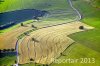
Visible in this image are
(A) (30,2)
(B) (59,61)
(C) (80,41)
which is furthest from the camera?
(A) (30,2)

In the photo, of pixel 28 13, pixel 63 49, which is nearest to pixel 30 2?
pixel 28 13

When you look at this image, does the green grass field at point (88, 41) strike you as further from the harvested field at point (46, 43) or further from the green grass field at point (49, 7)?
the green grass field at point (49, 7)

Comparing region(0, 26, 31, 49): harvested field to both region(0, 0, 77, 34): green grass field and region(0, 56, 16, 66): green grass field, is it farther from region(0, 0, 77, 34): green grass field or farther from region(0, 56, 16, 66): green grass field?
region(0, 0, 77, 34): green grass field

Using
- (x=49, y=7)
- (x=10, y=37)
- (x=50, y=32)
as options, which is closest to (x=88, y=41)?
(x=50, y=32)

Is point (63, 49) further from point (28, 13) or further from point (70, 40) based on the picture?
point (28, 13)

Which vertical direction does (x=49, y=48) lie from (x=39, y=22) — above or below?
below

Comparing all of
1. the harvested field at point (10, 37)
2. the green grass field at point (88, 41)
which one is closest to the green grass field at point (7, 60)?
the harvested field at point (10, 37)

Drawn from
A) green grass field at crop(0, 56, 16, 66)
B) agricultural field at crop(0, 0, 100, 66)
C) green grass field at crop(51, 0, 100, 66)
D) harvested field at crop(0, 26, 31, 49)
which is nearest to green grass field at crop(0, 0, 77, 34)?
agricultural field at crop(0, 0, 100, 66)

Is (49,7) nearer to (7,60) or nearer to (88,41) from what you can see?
(88,41)
